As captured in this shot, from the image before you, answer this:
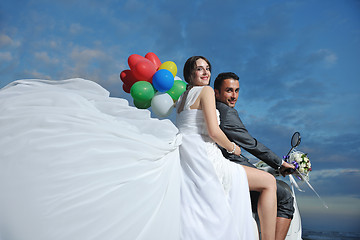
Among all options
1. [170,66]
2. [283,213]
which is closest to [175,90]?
[170,66]

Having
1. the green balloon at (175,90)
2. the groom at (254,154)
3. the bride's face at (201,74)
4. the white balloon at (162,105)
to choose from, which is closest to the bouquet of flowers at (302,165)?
the groom at (254,154)

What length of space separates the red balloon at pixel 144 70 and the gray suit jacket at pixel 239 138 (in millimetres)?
1474

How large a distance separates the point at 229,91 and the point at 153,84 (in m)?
1.25

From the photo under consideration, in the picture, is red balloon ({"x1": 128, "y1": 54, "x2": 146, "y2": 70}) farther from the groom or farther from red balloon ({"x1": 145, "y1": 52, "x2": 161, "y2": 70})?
the groom

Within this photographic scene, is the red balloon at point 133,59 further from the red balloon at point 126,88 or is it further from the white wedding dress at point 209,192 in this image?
the white wedding dress at point 209,192

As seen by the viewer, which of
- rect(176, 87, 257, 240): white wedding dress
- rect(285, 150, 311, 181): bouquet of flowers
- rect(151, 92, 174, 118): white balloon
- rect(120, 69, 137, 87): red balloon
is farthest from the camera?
rect(120, 69, 137, 87): red balloon

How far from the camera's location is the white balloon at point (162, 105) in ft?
12.2

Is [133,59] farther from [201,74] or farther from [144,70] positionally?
[201,74]

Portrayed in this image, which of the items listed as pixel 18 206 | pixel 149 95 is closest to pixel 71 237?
pixel 18 206

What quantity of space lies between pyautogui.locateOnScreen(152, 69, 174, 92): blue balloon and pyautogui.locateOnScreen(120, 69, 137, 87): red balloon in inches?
19.5

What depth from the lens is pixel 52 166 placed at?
5.87 feet

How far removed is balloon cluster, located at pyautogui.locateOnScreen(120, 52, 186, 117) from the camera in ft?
12.5

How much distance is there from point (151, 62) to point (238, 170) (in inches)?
89.9

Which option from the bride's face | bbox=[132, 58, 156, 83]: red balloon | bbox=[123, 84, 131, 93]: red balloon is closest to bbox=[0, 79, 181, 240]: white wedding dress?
the bride's face
